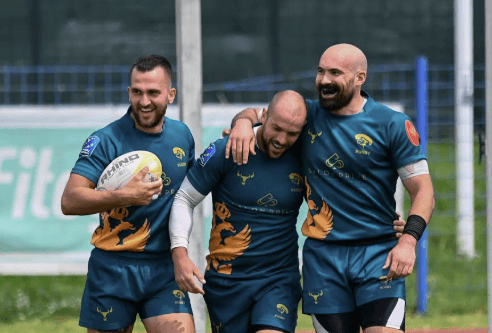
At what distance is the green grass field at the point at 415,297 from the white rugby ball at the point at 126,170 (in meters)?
3.37

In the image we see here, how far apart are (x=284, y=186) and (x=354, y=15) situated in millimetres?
9673

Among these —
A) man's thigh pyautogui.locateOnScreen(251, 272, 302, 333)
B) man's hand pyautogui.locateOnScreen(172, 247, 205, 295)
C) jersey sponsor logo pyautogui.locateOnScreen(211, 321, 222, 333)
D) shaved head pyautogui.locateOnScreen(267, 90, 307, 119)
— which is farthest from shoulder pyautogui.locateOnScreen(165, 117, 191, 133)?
jersey sponsor logo pyautogui.locateOnScreen(211, 321, 222, 333)

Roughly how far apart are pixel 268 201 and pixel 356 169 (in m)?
0.54

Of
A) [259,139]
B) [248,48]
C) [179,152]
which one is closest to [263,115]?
[259,139]

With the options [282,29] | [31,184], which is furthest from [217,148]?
[282,29]

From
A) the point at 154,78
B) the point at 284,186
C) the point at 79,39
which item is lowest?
the point at 284,186

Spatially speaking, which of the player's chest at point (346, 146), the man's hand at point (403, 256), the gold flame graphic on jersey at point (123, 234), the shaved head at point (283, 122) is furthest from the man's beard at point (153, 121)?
the man's hand at point (403, 256)

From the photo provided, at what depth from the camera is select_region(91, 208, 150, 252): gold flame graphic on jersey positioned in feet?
15.8

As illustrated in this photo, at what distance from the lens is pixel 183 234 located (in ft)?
15.5

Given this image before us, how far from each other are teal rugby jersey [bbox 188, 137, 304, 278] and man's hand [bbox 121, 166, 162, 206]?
0.33m

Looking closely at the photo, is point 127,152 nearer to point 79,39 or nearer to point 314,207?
point 314,207

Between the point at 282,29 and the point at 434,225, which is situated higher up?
the point at 282,29

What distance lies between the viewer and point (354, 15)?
14.0m

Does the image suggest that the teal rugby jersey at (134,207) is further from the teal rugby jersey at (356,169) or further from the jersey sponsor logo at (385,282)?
the jersey sponsor logo at (385,282)
